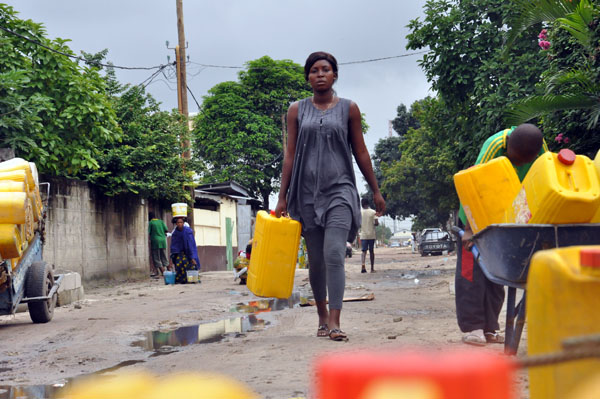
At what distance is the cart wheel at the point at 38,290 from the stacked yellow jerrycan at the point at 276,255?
3.56 m

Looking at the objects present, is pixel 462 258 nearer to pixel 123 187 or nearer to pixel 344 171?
pixel 344 171

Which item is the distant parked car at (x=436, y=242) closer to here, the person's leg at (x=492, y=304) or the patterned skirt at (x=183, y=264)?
Answer: the patterned skirt at (x=183, y=264)

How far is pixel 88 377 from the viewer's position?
4.29m

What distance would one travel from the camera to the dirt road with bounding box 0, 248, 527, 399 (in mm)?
4227

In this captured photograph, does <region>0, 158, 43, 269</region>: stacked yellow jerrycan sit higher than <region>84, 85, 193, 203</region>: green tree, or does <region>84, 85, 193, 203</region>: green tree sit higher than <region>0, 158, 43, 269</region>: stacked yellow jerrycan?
<region>84, 85, 193, 203</region>: green tree

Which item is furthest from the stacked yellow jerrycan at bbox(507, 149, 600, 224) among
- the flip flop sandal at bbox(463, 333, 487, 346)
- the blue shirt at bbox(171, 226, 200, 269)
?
the blue shirt at bbox(171, 226, 200, 269)

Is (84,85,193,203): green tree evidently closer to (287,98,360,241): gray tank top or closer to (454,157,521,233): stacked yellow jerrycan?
(287,98,360,241): gray tank top

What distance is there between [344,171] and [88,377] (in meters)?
2.37

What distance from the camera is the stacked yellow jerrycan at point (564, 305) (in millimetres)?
1486

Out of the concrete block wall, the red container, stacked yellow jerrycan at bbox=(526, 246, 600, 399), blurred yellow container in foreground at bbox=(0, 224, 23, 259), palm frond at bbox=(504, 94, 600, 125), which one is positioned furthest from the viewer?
the concrete block wall

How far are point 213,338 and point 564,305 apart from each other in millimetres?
4663

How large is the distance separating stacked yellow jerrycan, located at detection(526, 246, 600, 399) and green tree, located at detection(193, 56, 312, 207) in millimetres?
40768

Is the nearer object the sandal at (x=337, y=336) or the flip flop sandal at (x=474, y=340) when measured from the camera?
the flip flop sandal at (x=474, y=340)

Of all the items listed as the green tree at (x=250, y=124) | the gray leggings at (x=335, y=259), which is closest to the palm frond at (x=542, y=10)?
the gray leggings at (x=335, y=259)
